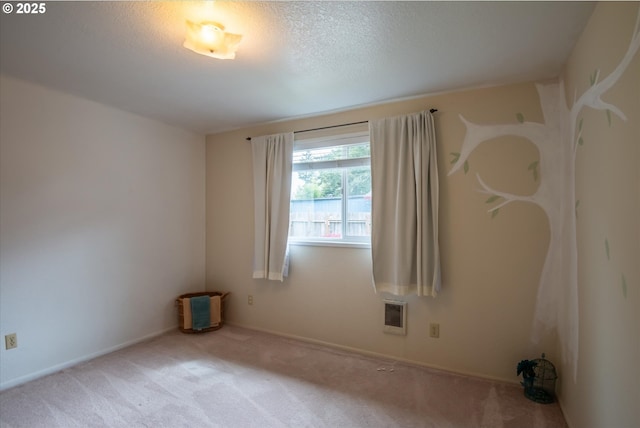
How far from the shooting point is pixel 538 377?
86.2 inches

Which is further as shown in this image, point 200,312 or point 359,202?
point 200,312

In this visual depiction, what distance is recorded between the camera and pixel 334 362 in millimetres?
2715

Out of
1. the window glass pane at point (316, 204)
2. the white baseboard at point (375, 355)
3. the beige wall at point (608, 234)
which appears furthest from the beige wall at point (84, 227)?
the beige wall at point (608, 234)

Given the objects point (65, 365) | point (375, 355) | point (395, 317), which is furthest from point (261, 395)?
point (65, 365)

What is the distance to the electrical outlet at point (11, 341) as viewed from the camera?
2306 millimetres

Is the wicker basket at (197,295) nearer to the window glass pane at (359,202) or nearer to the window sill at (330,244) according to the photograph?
the window sill at (330,244)

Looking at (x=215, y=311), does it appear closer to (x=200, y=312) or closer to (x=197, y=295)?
(x=200, y=312)

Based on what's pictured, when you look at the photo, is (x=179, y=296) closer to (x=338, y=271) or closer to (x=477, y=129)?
(x=338, y=271)

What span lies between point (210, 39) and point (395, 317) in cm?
249

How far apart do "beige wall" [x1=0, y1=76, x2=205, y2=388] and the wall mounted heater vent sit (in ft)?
7.81

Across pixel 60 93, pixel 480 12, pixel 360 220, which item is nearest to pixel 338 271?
pixel 360 220

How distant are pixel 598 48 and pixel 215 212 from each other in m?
3.62

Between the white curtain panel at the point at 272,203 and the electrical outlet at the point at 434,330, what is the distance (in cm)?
148

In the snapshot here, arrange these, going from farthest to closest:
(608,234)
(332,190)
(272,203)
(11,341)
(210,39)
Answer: (272,203), (332,190), (11,341), (210,39), (608,234)
